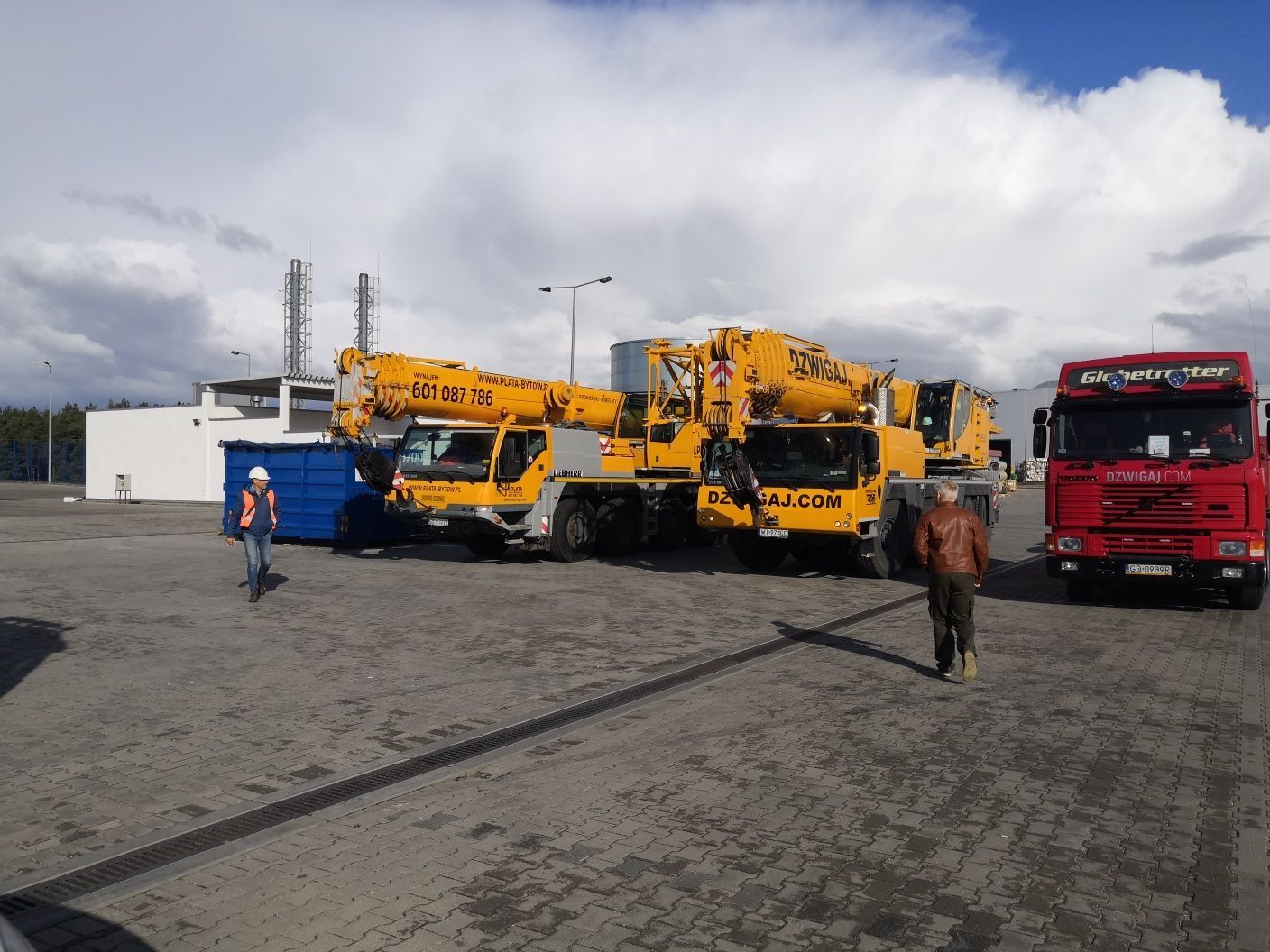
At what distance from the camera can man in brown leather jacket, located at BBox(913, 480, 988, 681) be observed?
7.90 metres

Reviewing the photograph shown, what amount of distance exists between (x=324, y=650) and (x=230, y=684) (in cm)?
144

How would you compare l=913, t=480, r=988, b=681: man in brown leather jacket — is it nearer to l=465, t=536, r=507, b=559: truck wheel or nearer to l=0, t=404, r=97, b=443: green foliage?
l=465, t=536, r=507, b=559: truck wheel

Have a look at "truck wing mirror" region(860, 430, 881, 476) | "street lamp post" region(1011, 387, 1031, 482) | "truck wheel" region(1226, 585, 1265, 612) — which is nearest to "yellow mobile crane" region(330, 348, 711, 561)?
"truck wing mirror" region(860, 430, 881, 476)

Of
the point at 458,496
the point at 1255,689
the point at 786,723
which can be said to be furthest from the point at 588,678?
the point at 458,496

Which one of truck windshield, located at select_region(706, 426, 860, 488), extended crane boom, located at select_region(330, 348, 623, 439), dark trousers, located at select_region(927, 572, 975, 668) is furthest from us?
extended crane boom, located at select_region(330, 348, 623, 439)

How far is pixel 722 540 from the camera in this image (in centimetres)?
2245

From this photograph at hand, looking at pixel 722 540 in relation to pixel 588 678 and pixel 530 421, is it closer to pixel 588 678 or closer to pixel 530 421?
pixel 530 421

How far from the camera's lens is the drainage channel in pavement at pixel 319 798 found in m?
4.05

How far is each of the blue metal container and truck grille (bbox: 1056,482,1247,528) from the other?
12.9 meters

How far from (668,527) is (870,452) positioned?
6574mm

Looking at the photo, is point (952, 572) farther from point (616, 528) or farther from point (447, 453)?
point (616, 528)

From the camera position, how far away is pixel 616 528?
18344 millimetres

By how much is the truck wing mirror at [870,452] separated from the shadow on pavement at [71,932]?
37.9ft

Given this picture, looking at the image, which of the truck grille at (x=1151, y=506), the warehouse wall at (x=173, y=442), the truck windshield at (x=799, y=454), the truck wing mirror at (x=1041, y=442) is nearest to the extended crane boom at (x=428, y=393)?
the truck windshield at (x=799, y=454)
